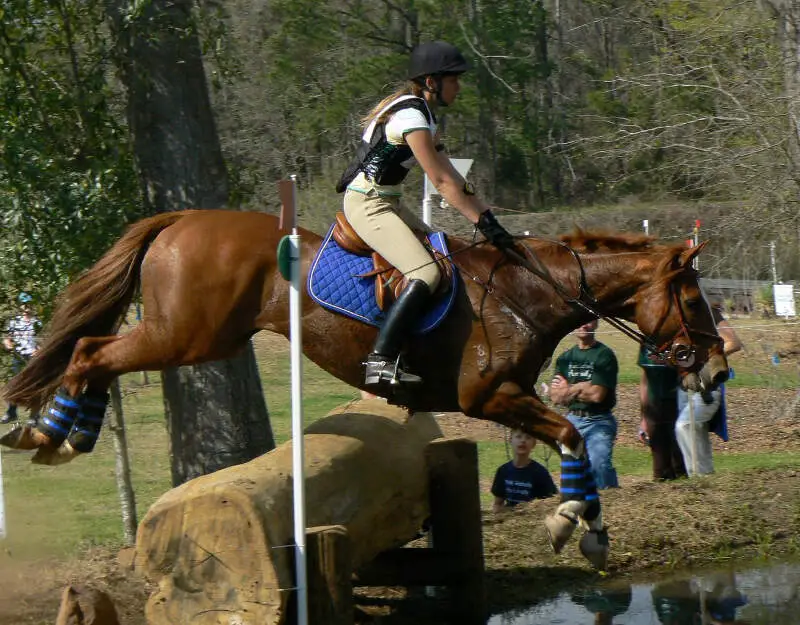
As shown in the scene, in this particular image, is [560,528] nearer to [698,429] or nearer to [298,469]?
[298,469]

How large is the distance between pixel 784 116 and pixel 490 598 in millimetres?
6728

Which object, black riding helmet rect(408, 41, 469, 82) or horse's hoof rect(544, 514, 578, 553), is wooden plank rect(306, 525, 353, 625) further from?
black riding helmet rect(408, 41, 469, 82)

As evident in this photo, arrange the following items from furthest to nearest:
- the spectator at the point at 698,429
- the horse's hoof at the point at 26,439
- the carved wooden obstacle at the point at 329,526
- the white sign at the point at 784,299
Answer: the white sign at the point at 784,299, the spectator at the point at 698,429, the horse's hoof at the point at 26,439, the carved wooden obstacle at the point at 329,526

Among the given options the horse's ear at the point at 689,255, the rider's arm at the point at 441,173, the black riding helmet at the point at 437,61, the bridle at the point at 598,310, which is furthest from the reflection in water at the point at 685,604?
the black riding helmet at the point at 437,61

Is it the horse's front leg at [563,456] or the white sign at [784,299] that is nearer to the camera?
the horse's front leg at [563,456]

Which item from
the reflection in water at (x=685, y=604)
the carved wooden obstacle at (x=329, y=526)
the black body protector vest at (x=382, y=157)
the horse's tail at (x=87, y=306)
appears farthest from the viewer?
the horse's tail at (x=87, y=306)

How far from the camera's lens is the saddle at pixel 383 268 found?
554 centimetres

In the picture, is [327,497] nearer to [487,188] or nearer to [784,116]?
[784,116]

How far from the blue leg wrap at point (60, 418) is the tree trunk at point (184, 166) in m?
1.76

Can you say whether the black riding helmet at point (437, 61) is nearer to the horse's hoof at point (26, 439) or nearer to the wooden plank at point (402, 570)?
the wooden plank at point (402, 570)

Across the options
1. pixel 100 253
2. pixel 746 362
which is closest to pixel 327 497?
pixel 100 253

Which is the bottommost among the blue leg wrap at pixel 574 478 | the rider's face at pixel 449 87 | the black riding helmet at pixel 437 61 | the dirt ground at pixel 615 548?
the dirt ground at pixel 615 548

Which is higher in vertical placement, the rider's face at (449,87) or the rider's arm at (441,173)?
the rider's face at (449,87)

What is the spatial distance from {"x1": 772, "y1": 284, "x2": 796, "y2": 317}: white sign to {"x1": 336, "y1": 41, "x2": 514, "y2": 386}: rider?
10152 mm
